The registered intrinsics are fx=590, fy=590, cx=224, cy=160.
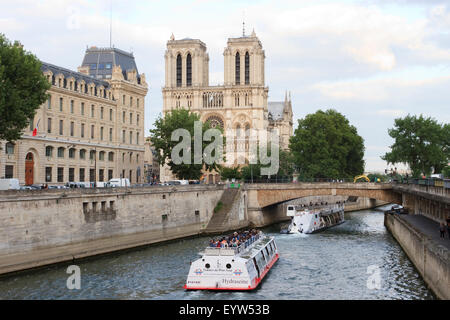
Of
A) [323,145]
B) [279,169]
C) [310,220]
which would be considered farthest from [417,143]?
[310,220]

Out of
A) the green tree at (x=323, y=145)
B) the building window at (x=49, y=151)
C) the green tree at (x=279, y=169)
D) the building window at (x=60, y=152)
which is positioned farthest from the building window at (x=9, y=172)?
the green tree at (x=323, y=145)

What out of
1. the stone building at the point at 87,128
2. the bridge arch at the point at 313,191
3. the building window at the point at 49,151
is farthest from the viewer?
the bridge arch at the point at 313,191

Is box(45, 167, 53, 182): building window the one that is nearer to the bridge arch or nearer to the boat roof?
the bridge arch

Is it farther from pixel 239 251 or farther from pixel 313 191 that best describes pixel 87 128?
pixel 239 251

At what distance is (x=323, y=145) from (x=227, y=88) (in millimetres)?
46601

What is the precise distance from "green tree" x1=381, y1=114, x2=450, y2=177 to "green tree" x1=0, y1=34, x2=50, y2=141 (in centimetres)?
7071

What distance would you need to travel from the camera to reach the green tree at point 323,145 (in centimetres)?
10550

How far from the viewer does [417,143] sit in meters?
104

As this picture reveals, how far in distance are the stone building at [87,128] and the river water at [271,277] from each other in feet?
73.7

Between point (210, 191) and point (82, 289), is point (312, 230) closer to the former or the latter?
point (210, 191)

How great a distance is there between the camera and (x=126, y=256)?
50.6m

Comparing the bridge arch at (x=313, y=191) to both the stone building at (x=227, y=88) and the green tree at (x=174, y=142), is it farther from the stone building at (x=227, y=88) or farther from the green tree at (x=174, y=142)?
the stone building at (x=227, y=88)

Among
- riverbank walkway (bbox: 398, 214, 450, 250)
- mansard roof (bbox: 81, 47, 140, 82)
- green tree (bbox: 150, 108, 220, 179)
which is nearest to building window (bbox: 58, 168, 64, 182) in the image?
green tree (bbox: 150, 108, 220, 179)

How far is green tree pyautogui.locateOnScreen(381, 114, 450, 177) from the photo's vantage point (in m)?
102
